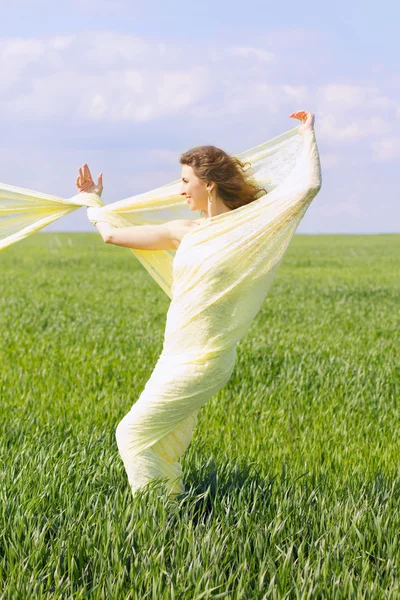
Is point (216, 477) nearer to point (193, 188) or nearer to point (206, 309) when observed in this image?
point (206, 309)

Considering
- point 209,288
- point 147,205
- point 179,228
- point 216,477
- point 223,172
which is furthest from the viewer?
point 147,205

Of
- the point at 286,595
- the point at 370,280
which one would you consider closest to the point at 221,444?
the point at 286,595

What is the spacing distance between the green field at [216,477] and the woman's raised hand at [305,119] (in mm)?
2110

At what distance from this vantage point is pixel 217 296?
4156 mm

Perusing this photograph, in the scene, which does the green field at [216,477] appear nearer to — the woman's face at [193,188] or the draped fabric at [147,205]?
the draped fabric at [147,205]

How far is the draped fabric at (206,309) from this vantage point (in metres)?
4.14

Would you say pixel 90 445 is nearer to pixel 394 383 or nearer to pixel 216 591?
pixel 216 591

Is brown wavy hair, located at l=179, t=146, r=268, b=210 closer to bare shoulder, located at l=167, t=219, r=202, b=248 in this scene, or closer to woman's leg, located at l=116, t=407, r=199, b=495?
bare shoulder, located at l=167, t=219, r=202, b=248

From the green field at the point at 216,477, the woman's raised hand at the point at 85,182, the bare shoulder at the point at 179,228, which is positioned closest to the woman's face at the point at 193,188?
the bare shoulder at the point at 179,228

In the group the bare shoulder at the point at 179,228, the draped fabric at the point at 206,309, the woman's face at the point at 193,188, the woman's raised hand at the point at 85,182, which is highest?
the woman's raised hand at the point at 85,182

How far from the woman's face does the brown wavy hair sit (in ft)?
0.09

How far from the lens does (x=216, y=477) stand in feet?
16.1

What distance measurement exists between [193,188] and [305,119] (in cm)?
83

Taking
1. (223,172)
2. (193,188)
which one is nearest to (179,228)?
(193,188)
